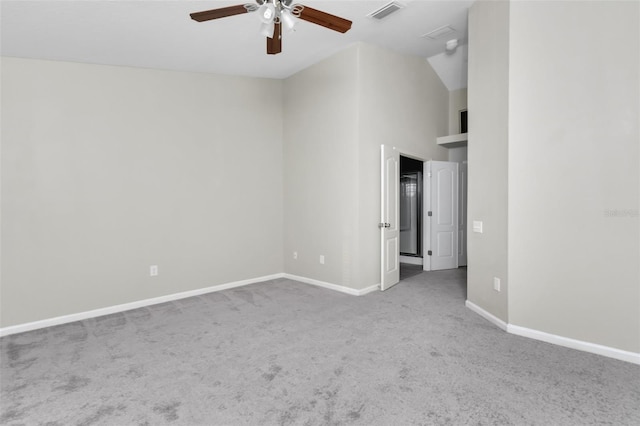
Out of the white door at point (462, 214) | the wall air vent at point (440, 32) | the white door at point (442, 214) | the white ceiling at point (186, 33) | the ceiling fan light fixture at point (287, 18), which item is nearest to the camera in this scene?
the ceiling fan light fixture at point (287, 18)

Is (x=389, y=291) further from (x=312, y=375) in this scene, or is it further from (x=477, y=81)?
(x=477, y=81)

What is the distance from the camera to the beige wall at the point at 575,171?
2.53 meters

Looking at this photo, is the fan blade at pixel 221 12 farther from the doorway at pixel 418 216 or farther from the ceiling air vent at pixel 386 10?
the doorway at pixel 418 216

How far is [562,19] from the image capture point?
2756 mm

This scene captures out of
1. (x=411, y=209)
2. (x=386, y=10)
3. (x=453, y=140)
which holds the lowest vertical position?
(x=411, y=209)

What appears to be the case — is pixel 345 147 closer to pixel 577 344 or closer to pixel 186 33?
pixel 186 33

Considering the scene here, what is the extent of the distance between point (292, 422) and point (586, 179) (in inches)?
113

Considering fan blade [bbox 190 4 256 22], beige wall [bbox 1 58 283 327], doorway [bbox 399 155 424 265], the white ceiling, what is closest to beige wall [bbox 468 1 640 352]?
the white ceiling

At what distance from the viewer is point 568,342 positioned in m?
2.79

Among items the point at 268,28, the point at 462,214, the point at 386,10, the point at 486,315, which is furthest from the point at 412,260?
the point at 268,28

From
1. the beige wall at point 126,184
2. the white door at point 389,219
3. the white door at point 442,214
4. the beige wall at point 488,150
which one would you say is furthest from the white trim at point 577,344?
the beige wall at point 126,184

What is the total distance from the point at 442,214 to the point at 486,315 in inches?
115

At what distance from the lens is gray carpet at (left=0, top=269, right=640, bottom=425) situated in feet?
6.39

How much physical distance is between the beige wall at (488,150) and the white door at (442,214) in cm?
221
